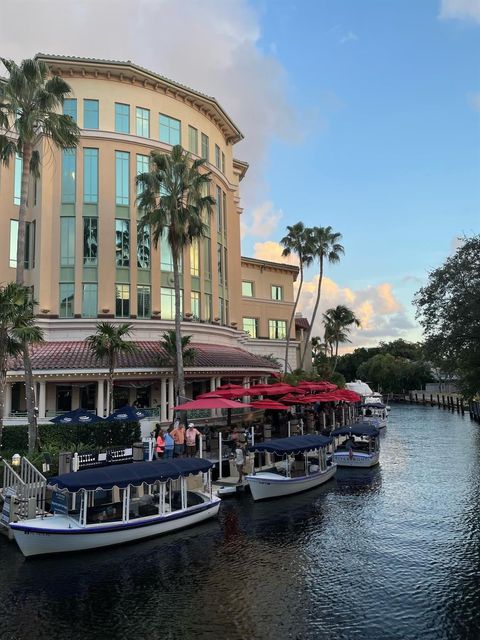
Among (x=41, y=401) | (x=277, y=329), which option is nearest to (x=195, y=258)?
(x=41, y=401)

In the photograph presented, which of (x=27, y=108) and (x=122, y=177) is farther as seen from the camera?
(x=122, y=177)

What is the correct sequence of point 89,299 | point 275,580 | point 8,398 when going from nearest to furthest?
point 275,580 → point 8,398 → point 89,299

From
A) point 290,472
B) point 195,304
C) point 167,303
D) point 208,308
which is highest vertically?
point 195,304

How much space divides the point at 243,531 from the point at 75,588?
259 inches

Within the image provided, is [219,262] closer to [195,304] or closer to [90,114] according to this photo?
[195,304]

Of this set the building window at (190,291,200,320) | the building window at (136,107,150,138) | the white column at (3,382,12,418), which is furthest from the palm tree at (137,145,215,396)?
the white column at (3,382,12,418)

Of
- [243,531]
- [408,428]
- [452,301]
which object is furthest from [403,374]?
[243,531]

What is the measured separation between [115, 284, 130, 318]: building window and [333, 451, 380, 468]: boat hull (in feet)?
63.7

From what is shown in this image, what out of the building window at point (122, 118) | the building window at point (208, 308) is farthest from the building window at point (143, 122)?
the building window at point (208, 308)

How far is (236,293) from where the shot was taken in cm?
5406

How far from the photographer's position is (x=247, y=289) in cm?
6300

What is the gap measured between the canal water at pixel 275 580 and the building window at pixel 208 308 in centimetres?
→ 2534

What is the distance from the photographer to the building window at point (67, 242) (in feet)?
128

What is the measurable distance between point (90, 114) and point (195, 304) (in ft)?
57.8
